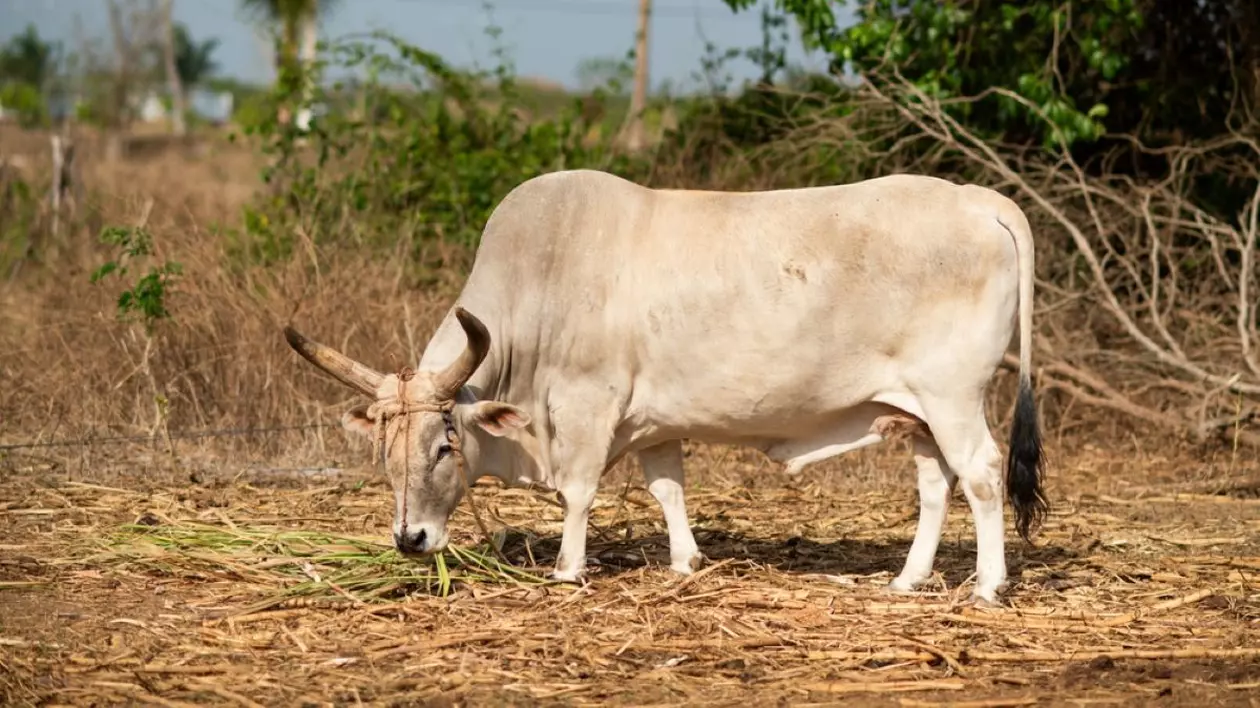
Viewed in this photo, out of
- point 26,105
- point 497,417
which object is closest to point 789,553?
point 497,417

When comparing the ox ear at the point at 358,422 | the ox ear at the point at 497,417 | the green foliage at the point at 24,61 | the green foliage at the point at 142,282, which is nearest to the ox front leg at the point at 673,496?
the ox ear at the point at 497,417

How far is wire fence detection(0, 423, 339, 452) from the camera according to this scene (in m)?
8.59

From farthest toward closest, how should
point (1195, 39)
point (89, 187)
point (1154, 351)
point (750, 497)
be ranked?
point (89, 187) → point (1195, 39) → point (1154, 351) → point (750, 497)

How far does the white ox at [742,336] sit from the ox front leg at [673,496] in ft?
1.07

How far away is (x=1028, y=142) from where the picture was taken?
10734mm

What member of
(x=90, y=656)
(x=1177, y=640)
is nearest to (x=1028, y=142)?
(x=1177, y=640)

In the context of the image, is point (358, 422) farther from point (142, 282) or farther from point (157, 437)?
point (142, 282)

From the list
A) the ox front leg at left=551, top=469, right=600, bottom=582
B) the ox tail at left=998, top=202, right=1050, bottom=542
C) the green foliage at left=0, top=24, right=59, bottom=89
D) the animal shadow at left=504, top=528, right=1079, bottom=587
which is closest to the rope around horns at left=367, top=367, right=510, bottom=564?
the ox front leg at left=551, top=469, right=600, bottom=582

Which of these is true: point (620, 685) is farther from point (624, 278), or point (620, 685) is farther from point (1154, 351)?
point (1154, 351)

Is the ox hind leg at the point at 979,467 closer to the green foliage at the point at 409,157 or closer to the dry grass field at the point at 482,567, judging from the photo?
the dry grass field at the point at 482,567

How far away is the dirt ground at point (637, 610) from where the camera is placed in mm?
5051

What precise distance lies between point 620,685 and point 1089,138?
6356 mm

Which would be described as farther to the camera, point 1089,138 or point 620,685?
point 1089,138

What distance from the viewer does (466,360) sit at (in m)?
5.88
